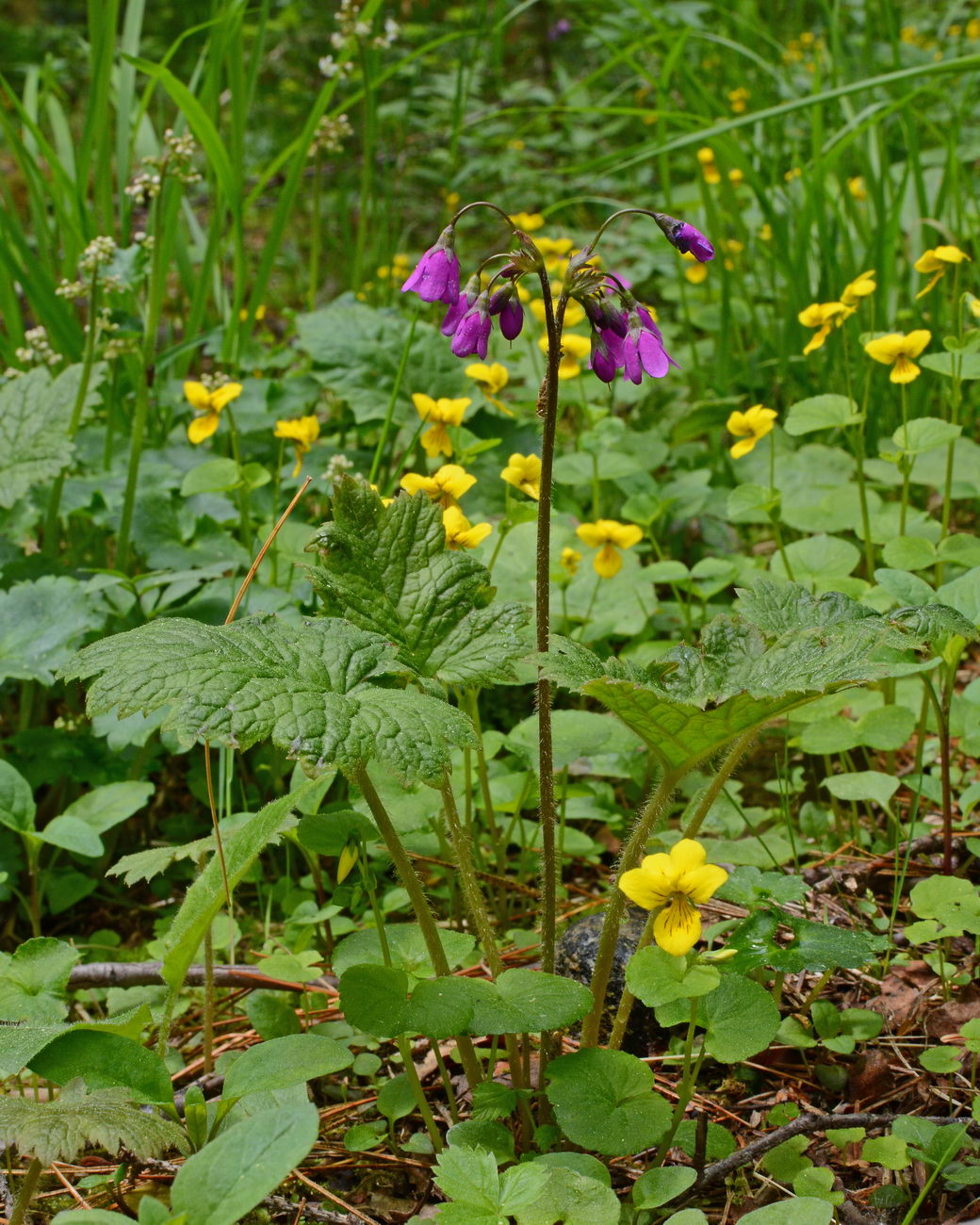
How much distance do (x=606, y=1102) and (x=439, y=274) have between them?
0.91 meters

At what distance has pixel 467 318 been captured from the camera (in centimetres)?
118

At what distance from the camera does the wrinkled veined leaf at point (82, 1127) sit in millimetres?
924

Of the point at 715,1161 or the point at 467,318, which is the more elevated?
the point at 467,318

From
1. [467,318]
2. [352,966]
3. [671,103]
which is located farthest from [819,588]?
[671,103]

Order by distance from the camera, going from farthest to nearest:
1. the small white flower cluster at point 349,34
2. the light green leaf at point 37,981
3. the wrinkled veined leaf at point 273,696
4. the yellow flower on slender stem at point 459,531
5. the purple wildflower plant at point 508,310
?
the small white flower cluster at point 349,34 → the yellow flower on slender stem at point 459,531 → the light green leaf at point 37,981 → the purple wildflower plant at point 508,310 → the wrinkled veined leaf at point 273,696

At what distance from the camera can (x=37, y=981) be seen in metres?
1.32

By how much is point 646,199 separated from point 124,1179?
175 inches

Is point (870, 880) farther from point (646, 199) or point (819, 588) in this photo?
point (646, 199)

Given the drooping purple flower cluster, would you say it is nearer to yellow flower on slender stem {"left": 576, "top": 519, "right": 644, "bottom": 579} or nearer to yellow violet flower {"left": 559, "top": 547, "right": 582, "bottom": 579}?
yellow flower on slender stem {"left": 576, "top": 519, "right": 644, "bottom": 579}

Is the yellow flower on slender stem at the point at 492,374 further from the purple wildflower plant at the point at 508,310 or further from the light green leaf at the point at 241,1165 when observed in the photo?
the light green leaf at the point at 241,1165

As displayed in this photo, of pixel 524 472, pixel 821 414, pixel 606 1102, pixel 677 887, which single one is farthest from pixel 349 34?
pixel 606 1102

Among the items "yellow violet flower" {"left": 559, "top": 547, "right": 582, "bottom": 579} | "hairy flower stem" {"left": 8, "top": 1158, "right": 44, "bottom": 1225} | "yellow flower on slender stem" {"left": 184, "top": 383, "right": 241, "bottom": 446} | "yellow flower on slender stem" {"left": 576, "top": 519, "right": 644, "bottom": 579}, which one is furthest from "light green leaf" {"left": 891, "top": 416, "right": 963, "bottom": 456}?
"hairy flower stem" {"left": 8, "top": 1158, "right": 44, "bottom": 1225}

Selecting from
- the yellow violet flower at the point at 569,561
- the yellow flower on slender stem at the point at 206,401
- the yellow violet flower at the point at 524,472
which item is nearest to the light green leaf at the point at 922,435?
the yellow violet flower at the point at 569,561

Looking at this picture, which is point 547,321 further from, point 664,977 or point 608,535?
point 608,535
